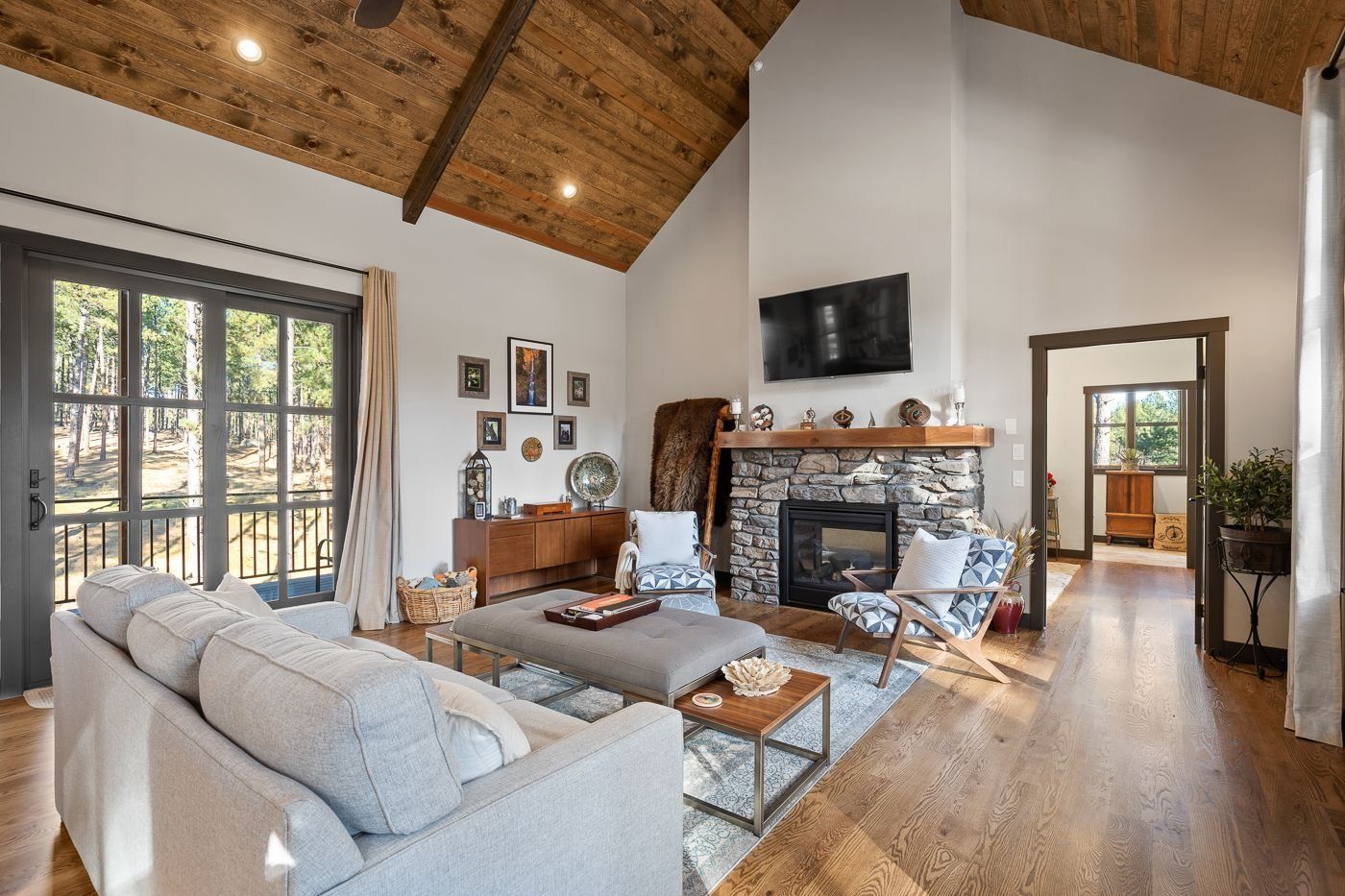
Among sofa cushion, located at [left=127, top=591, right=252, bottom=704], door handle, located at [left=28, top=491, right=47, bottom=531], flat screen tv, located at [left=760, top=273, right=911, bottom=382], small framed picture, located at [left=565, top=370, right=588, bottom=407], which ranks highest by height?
flat screen tv, located at [left=760, top=273, right=911, bottom=382]

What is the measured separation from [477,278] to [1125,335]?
4827 millimetres

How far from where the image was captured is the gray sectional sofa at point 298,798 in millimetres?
1002

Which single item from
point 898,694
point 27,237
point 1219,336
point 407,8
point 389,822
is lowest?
point 898,694

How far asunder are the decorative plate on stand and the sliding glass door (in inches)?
84.2

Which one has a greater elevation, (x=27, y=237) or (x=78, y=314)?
(x=27, y=237)

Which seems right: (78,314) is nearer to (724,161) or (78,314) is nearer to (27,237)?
(27,237)

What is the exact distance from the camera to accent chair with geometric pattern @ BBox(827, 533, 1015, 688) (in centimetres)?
347

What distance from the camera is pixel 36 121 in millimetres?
3324

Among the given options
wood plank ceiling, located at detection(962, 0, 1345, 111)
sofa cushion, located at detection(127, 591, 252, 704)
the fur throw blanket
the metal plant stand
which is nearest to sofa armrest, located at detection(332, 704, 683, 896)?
sofa cushion, located at detection(127, 591, 252, 704)

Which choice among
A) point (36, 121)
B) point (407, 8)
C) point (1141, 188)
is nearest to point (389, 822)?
point (36, 121)

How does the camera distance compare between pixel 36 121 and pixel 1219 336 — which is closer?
pixel 36 121

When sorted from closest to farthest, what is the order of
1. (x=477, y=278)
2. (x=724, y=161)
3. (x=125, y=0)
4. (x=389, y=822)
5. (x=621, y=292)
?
(x=389, y=822), (x=125, y=0), (x=477, y=278), (x=724, y=161), (x=621, y=292)

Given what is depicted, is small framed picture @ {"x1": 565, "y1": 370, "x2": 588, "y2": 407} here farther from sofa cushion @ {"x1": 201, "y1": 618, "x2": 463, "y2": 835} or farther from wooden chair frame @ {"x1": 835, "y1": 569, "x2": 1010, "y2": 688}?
sofa cushion @ {"x1": 201, "y1": 618, "x2": 463, "y2": 835}

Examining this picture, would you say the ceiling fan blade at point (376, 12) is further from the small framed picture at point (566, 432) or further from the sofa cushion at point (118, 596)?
the small framed picture at point (566, 432)
